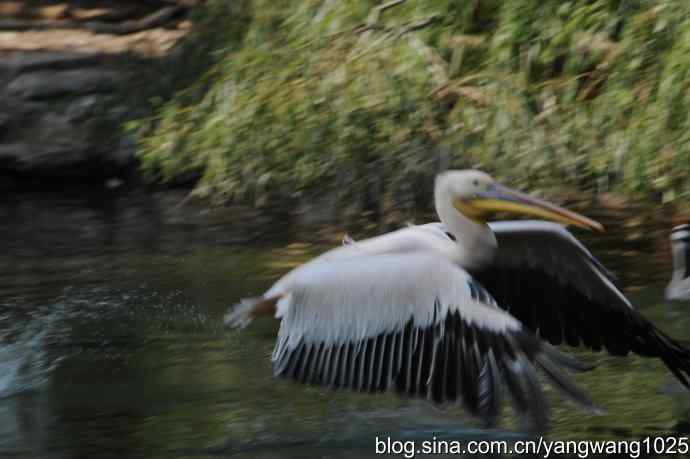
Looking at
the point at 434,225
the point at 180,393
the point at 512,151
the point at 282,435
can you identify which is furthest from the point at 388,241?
the point at 512,151

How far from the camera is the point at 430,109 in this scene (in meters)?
6.98

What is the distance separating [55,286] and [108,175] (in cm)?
332

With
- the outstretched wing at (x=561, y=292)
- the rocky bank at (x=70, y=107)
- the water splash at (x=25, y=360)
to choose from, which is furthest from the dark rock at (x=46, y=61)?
the outstretched wing at (x=561, y=292)

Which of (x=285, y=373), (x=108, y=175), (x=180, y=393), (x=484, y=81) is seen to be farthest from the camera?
(x=108, y=175)

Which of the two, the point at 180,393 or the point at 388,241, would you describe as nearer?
the point at 388,241

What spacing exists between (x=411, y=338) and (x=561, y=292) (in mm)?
848

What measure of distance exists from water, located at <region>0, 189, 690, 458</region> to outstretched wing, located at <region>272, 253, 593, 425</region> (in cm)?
37

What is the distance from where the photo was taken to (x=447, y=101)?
710 cm

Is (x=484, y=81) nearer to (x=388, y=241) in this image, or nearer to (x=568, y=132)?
(x=568, y=132)

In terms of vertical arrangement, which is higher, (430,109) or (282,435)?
(430,109)

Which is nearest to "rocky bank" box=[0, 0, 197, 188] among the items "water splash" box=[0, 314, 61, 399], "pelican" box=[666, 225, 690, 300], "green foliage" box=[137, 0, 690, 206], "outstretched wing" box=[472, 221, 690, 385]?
"green foliage" box=[137, 0, 690, 206]

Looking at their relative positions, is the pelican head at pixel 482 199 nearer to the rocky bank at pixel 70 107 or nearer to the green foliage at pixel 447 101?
the green foliage at pixel 447 101

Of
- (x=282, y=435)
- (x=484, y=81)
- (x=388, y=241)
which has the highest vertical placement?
(x=484, y=81)

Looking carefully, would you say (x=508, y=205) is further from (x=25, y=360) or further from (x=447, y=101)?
(x=447, y=101)
